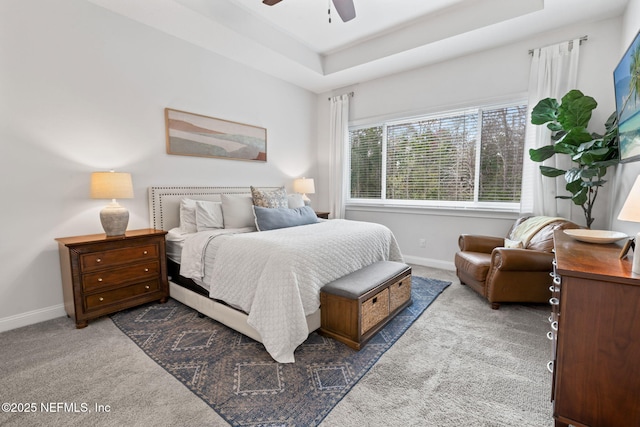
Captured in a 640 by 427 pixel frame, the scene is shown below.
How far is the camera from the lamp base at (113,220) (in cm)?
257

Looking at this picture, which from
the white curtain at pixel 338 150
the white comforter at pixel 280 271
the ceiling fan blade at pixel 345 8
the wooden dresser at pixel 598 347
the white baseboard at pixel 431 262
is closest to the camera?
the wooden dresser at pixel 598 347

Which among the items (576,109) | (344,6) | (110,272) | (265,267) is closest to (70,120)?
(110,272)

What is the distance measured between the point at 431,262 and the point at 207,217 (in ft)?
10.3

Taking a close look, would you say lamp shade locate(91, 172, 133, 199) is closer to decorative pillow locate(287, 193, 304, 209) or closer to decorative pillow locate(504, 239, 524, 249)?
decorative pillow locate(287, 193, 304, 209)

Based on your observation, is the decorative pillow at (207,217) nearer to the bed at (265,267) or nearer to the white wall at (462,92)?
the bed at (265,267)

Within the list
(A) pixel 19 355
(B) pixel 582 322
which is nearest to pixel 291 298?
(B) pixel 582 322

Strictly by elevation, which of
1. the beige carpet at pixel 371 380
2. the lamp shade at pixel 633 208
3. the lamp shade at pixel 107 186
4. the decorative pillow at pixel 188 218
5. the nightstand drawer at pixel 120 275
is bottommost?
the beige carpet at pixel 371 380

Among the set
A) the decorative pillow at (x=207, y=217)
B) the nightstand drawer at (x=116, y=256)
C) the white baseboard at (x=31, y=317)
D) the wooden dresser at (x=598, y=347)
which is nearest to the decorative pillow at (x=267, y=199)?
the decorative pillow at (x=207, y=217)

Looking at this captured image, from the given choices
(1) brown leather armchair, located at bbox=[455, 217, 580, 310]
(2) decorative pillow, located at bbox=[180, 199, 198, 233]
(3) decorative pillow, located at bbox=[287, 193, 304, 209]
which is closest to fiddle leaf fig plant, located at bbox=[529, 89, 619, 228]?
(1) brown leather armchair, located at bbox=[455, 217, 580, 310]

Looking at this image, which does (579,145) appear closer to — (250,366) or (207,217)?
(250,366)

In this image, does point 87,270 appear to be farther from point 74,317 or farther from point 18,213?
point 18,213

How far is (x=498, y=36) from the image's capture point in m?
3.28

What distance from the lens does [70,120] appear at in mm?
2643

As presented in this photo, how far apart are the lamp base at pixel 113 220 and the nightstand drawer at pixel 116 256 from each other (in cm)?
18
